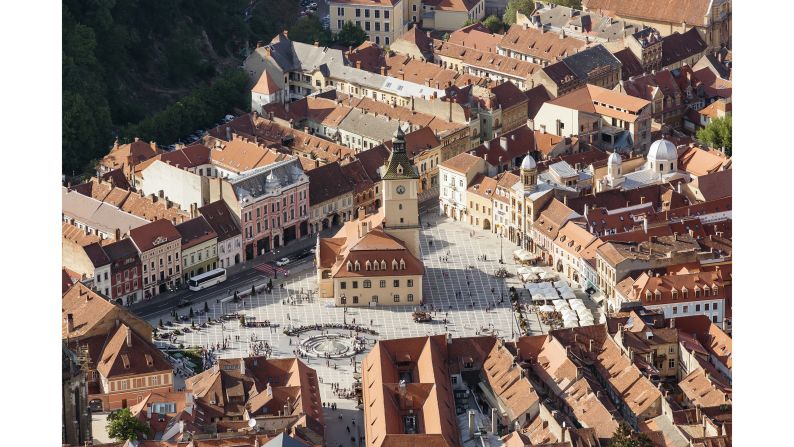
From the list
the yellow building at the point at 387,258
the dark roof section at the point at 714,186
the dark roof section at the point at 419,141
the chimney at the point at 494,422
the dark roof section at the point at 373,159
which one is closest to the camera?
the chimney at the point at 494,422

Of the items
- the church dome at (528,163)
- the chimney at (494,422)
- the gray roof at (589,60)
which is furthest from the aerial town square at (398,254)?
the chimney at (494,422)

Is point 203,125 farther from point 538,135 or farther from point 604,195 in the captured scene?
point 604,195

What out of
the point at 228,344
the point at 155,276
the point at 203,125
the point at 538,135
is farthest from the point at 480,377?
the point at 203,125

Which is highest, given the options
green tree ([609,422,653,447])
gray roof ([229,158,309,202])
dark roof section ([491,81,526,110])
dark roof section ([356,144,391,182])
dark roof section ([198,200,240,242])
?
dark roof section ([491,81,526,110])

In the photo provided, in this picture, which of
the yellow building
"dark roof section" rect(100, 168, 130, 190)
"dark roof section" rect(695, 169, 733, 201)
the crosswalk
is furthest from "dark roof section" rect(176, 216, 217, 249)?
"dark roof section" rect(695, 169, 733, 201)

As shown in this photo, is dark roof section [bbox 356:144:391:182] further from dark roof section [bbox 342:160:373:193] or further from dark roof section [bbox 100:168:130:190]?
dark roof section [bbox 100:168:130:190]

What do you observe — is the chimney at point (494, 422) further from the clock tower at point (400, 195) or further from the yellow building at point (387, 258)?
the clock tower at point (400, 195)
